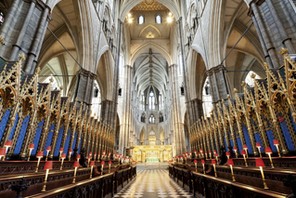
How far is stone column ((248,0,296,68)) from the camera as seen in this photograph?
5008 mm

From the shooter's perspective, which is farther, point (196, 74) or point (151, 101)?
point (151, 101)

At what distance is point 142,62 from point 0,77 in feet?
99.7

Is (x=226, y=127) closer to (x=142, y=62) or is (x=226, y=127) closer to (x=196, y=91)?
(x=196, y=91)

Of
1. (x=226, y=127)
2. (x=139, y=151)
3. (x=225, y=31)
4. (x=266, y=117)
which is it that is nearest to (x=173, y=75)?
(x=225, y=31)

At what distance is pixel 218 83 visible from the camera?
10.3m

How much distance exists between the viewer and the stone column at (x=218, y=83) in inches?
388

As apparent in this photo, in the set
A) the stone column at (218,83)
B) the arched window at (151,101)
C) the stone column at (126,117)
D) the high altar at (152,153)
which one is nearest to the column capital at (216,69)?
the stone column at (218,83)

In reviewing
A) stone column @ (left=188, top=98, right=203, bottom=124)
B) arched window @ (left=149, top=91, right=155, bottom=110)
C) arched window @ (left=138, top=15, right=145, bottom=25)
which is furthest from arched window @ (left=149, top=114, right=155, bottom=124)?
stone column @ (left=188, top=98, right=203, bottom=124)

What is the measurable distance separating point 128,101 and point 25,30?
19378mm

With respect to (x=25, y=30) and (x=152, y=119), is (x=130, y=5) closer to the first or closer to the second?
(x=25, y=30)

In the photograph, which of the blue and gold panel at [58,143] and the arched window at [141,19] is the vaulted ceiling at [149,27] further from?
the blue and gold panel at [58,143]

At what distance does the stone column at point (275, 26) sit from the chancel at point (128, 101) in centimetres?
3

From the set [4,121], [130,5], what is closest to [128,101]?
[130,5]

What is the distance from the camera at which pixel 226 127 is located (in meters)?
8.70
